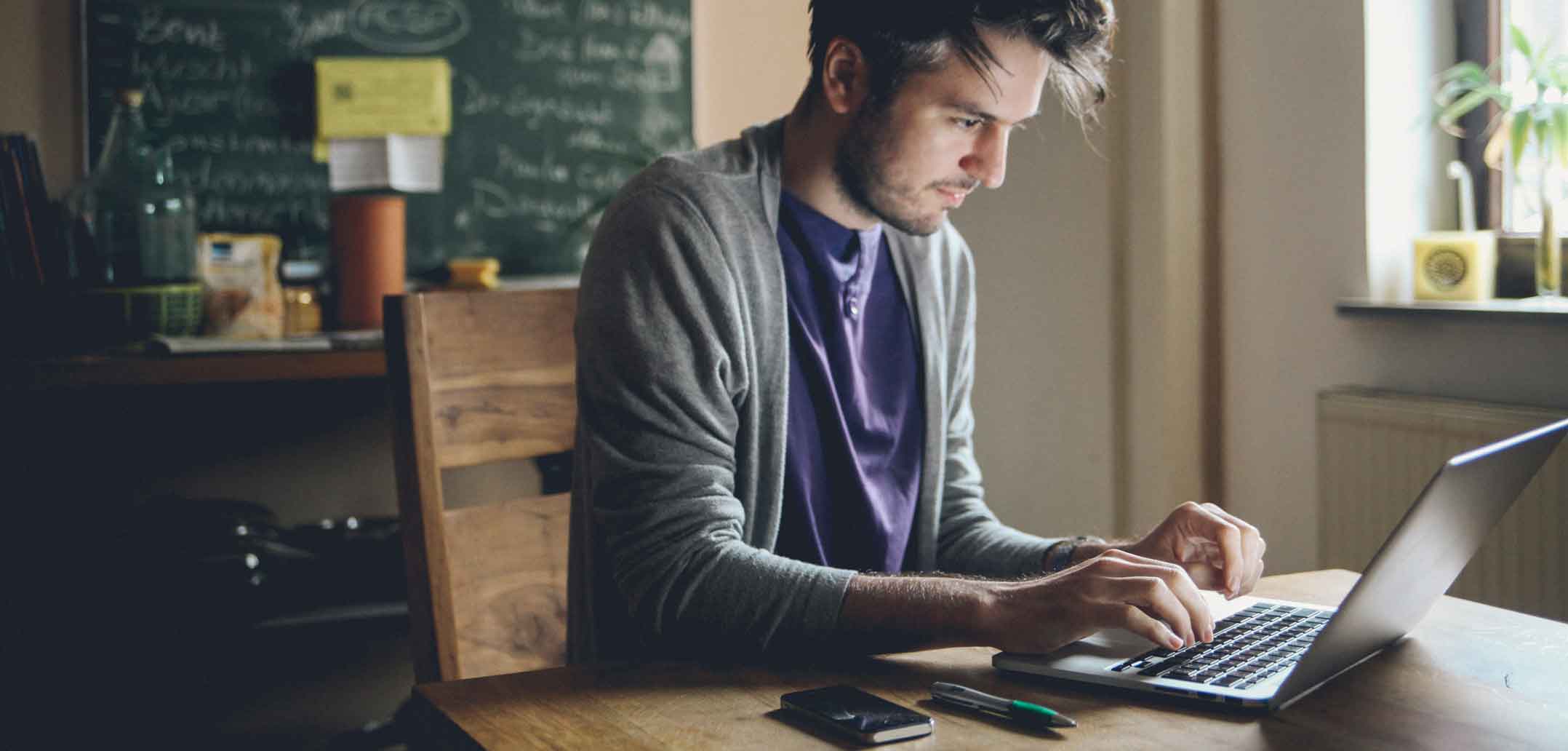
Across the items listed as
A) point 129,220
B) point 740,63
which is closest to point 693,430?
point 129,220

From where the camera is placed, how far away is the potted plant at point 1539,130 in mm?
2014

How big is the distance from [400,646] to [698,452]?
6.34 feet

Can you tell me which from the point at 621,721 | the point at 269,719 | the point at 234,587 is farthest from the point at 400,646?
the point at 621,721

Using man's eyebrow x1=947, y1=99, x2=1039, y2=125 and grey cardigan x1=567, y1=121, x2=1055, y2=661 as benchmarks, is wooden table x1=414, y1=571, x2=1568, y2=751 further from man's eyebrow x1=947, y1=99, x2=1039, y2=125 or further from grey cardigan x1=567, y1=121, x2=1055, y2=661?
man's eyebrow x1=947, y1=99, x2=1039, y2=125

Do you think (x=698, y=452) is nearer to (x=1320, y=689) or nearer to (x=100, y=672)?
(x=1320, y=689)

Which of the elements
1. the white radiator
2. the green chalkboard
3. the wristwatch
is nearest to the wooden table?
the wristwatch

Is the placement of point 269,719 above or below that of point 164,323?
below

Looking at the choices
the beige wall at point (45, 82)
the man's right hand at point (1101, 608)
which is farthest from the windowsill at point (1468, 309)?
the beige wall at point (45, 82)

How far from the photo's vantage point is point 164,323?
2.43m

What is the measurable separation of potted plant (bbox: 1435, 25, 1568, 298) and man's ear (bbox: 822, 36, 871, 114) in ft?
4.01

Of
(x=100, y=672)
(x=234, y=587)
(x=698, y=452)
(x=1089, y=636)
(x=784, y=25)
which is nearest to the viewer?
(x=1089, y=636)

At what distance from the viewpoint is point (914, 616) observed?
37.8 inches

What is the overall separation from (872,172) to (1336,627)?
639mm

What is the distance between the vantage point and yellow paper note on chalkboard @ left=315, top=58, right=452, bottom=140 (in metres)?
2.72
